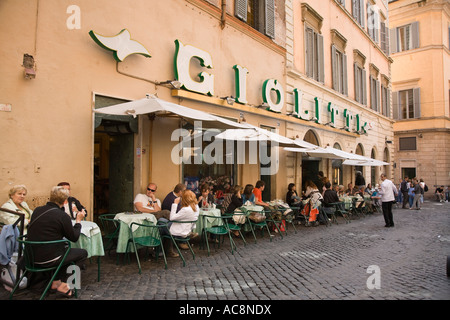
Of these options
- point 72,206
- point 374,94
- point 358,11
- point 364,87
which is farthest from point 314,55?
point 72,206

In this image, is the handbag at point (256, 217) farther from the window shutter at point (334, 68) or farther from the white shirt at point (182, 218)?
the window shutter at point (334, 68)

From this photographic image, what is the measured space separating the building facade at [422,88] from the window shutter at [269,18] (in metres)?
20.2

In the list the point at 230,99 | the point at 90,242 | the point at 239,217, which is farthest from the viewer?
the point at 230,99

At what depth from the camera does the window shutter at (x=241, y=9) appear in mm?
9742

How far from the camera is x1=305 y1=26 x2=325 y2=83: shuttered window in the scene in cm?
1361

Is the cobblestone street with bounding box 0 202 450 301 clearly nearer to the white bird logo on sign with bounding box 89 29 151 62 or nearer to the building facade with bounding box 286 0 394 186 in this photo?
the white bird logo on sign with bounding box 89 29 151 62

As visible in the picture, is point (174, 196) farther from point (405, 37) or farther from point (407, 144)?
point (405, 37)

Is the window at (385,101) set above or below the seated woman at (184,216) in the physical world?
above

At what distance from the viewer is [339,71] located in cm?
1634

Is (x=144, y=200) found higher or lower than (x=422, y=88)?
lower

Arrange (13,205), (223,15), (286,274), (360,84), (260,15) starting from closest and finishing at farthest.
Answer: (13,205) < (286,274) < (223,15) < (260,15) < (360,84)

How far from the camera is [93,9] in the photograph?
6180mm

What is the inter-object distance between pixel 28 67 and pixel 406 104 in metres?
28.6

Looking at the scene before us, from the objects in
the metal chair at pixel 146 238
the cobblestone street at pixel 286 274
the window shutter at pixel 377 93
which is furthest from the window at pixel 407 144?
the metal chair at pixel 146 238
